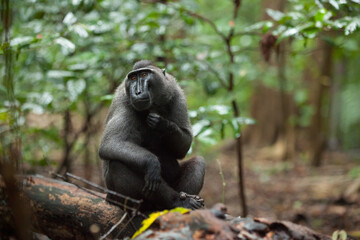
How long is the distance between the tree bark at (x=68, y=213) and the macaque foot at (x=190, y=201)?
2.42ft

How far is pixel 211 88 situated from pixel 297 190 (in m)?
4.70

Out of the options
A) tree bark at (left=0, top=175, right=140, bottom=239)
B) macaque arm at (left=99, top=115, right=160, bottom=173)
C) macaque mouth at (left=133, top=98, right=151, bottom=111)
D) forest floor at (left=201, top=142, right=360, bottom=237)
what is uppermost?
macaque mouth at (left=133, top=98, right=151, bottom=111)

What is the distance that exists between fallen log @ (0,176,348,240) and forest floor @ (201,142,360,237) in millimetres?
3892

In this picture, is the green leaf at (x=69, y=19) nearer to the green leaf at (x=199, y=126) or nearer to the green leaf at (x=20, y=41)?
the green leaf at (x=20, y=41)

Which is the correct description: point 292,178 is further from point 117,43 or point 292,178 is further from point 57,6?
point 57,6

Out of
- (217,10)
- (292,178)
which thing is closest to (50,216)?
(292,178)

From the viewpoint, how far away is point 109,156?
4059 mm

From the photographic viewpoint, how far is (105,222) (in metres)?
4.07

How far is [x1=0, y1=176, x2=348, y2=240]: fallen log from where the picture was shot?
2916 mm

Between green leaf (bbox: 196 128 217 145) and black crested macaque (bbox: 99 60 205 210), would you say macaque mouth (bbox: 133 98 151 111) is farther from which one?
green leaf (bbox: 196 128 217 145)

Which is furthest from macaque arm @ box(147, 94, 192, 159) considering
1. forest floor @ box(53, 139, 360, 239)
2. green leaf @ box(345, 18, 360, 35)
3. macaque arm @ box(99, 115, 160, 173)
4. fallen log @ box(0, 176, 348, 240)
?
forest floor @ box(53, 139, 360, 239)

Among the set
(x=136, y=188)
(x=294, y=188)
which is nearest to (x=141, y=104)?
(x=136, y=188)

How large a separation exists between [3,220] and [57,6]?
14.2 feet

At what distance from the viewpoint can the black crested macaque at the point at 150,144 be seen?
3990 millimetres
